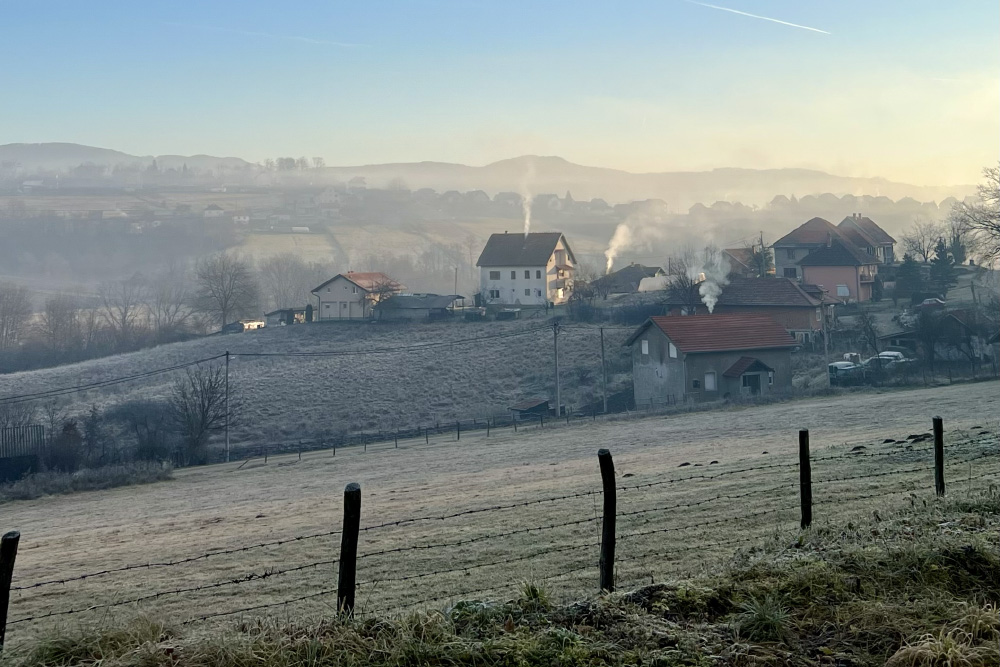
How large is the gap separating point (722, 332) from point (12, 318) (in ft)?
337

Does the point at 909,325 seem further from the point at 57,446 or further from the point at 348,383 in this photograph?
the point at 57,446

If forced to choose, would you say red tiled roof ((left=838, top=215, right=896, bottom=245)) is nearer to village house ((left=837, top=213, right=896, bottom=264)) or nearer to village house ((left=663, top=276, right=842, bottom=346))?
village house ((left=837, top=213, right=896, bottom=264))

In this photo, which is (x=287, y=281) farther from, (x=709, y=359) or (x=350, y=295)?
(x=709, y=359)

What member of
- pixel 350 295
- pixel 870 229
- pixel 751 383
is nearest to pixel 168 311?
pixel 350 295

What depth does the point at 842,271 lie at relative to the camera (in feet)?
260

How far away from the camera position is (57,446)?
45.7 m

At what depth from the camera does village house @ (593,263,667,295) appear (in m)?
87.3

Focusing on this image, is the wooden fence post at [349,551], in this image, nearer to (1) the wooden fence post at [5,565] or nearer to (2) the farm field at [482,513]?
(2) the farm field at [482,513]

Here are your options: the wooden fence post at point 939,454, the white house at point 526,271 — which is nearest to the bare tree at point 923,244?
the white house at point 526,271

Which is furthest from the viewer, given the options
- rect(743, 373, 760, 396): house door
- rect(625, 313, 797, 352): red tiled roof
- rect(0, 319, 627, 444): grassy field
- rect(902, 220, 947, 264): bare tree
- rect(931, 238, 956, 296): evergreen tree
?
rect(902, 220, 947, 264): bare tree

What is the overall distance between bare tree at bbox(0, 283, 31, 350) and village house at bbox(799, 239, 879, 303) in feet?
295

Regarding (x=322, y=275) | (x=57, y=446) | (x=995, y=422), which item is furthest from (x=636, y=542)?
(x=322, y=275)

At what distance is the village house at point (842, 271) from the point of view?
78750mm

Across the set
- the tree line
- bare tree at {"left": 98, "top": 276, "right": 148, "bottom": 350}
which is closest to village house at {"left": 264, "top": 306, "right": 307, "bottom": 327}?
the tree line
